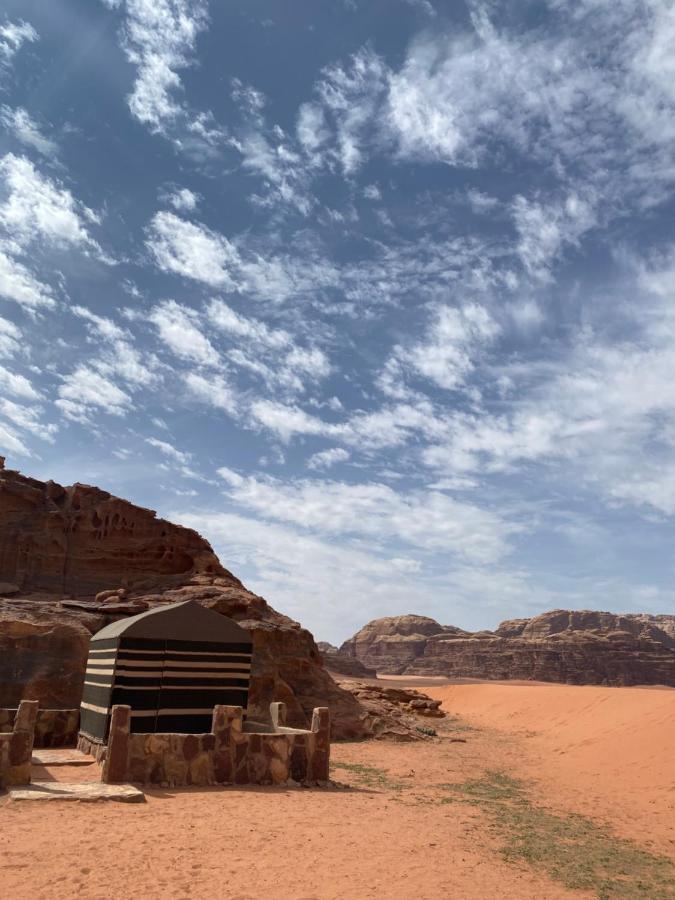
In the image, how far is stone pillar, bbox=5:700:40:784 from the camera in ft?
37.7

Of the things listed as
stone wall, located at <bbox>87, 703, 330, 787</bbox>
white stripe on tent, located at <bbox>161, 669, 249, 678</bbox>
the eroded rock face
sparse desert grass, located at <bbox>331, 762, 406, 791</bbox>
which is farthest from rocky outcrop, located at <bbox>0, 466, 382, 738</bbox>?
stone wall, located at <bbox>87, 703, 330, 787</bbox>

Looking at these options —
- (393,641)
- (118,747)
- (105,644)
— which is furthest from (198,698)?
(393,641)

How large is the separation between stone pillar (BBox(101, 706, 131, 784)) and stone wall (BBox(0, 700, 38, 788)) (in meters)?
1.31

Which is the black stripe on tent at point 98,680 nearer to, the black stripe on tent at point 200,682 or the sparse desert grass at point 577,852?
the black stripe on tent at point 200,682

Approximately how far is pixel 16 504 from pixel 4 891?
33.3 meters

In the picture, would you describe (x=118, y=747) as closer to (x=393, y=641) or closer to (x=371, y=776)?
(x=371, y=776)

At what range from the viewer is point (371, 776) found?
1658 cm

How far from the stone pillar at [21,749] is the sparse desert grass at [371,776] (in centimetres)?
710

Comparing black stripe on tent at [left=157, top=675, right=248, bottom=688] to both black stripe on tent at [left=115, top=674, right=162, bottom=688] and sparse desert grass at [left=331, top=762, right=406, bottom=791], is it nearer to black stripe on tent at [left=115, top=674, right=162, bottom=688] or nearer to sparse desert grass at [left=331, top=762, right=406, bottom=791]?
black stripe on tent at [left=115, top=674, right=162, bottom=688]

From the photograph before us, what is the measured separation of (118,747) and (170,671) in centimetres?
414

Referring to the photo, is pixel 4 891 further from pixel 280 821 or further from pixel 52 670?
pixel 52 670

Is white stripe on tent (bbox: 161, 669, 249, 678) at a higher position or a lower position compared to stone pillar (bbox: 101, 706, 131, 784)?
higher

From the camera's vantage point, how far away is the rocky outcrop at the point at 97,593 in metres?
22.5

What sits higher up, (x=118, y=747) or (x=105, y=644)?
(x=105, y=644)
